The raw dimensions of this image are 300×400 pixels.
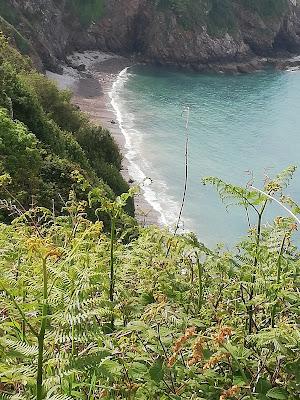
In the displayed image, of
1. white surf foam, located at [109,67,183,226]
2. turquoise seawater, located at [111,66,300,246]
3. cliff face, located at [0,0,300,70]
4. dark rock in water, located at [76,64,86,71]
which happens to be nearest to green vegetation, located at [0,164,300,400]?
white surf foam, located at [109,67,183,226]

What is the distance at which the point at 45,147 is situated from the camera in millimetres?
21422

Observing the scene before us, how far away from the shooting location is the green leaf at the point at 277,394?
110 inches

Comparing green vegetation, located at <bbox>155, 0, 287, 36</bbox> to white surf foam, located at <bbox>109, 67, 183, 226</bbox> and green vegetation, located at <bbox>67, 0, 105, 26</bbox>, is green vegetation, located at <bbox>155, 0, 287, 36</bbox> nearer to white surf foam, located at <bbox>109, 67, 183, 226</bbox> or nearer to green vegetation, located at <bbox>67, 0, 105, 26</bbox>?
green vegetation, located at <bbox>67, 0, 105, 26</bbox>

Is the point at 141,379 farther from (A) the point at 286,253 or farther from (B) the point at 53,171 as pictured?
(B) the point at 53,171

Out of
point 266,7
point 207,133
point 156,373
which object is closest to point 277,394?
point 156,373

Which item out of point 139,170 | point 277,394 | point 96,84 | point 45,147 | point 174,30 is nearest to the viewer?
point 277,394

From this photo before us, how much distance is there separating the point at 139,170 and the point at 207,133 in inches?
540

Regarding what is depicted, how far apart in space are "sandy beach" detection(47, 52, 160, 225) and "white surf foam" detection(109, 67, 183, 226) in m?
0.45

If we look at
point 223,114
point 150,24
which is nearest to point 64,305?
point 223,114

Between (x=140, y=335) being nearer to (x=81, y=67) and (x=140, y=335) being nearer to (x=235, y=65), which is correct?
(x=81, y=67)

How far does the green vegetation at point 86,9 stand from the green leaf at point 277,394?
3447 inches

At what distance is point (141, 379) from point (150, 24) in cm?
9196

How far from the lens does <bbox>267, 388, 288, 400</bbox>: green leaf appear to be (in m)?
2.78

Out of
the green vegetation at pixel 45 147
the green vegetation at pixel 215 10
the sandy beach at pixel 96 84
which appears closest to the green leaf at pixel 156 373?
the green vegetation at pixel 45 147
